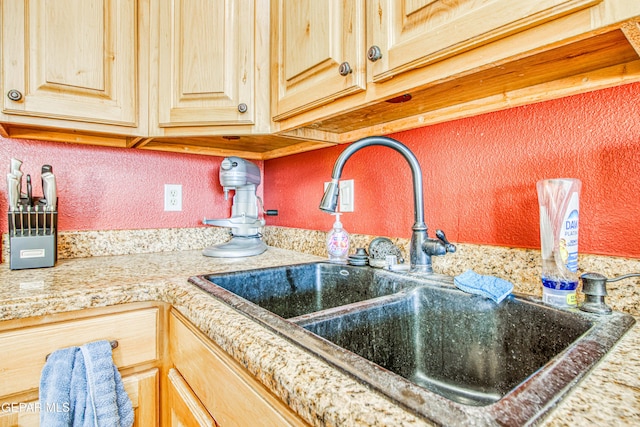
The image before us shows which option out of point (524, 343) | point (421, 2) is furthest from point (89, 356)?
point (421, 2)

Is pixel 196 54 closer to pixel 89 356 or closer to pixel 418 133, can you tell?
pixel 418 133

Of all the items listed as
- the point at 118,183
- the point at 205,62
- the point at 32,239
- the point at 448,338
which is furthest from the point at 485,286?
the point at 118,183

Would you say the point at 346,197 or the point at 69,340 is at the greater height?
the point at 346,197

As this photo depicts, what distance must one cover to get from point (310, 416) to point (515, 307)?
49 centimetres

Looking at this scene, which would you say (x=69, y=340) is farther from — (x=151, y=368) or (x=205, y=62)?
(x=205, y=62)

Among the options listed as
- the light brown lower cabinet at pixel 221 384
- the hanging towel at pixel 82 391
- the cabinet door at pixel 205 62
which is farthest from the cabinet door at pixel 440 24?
the hanging towel at pixel 82 391

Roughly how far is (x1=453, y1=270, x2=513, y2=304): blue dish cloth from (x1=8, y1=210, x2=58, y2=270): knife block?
3.89 feet

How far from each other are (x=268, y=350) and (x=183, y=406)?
0.43 metres

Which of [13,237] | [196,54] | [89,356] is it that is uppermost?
[196,54]

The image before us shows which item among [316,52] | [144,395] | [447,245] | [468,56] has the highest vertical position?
[316,52]

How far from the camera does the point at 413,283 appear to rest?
813 mm

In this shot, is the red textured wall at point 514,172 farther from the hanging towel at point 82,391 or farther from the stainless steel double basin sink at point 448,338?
the hanging towel at point 82,391

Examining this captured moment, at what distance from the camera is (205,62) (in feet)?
3.57

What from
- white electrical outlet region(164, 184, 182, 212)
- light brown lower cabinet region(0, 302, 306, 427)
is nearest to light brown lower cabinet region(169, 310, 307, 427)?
light brown lower cabinet region(0, 302, 306, 427)
